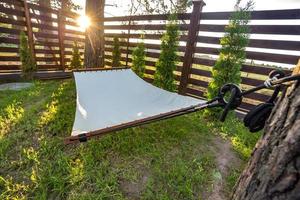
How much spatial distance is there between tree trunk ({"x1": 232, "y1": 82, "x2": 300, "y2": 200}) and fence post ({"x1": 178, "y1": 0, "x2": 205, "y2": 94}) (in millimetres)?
5345

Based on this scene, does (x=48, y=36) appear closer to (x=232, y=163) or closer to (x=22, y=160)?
(x=22, y=160)

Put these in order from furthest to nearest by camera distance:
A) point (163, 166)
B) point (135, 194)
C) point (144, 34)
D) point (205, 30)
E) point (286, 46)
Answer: point (144, 34), point (205, 30), point (286, 46), point (163, 166), point (135, 194)

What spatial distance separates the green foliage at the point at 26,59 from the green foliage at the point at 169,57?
3996 millimetres

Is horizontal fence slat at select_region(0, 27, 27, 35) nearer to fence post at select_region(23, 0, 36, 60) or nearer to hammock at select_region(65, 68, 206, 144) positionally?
fence post at select_region(23, 0, 36, 60)

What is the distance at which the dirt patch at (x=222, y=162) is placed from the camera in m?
2.42

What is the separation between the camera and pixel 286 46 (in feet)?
14.2

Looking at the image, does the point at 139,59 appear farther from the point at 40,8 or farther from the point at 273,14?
the point at 40,8

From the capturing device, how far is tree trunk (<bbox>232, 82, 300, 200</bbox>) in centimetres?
51

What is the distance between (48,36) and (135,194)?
25.1 ft

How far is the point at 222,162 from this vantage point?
114 inches

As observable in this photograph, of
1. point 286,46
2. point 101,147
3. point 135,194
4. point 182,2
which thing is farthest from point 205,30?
point 135,194

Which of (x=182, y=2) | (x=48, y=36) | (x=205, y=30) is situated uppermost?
(x=182, y=2)

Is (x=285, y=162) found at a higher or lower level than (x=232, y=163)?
higher

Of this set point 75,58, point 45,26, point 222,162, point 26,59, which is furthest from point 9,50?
point 222,162
